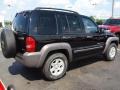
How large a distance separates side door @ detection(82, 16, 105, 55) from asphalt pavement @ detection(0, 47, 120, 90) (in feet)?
2.13

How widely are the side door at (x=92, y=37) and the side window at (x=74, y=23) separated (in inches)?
12.5

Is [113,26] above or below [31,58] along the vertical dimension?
below

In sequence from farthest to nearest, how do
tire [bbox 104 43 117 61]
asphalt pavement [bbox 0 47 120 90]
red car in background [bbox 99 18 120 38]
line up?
red car in background [bbox 99 18 120 38]
tire [bbox 104 43 117 61]
asphalt pavement [bbox 0 47 120 90]

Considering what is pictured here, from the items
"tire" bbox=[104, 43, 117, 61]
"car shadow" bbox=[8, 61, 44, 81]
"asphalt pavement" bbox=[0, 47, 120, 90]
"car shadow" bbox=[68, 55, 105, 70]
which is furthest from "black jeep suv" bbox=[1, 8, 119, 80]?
"tire" bbox=[104, 43, 117, 61]

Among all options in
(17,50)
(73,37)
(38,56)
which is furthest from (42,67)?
(73,37)

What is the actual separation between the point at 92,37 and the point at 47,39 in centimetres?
206

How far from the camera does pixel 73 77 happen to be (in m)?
5.66

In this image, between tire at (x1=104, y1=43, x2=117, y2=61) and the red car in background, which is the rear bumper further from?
the red car in background

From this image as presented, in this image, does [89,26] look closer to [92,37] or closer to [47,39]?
[92,37]

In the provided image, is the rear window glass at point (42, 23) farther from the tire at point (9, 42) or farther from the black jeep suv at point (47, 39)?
the tire at point (9, 42)

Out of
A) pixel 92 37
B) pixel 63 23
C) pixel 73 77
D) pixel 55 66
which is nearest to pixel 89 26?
pixel 92 37

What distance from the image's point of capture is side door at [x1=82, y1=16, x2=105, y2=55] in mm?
6297

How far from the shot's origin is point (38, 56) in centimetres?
489

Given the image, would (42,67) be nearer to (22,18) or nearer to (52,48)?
(52,48)
